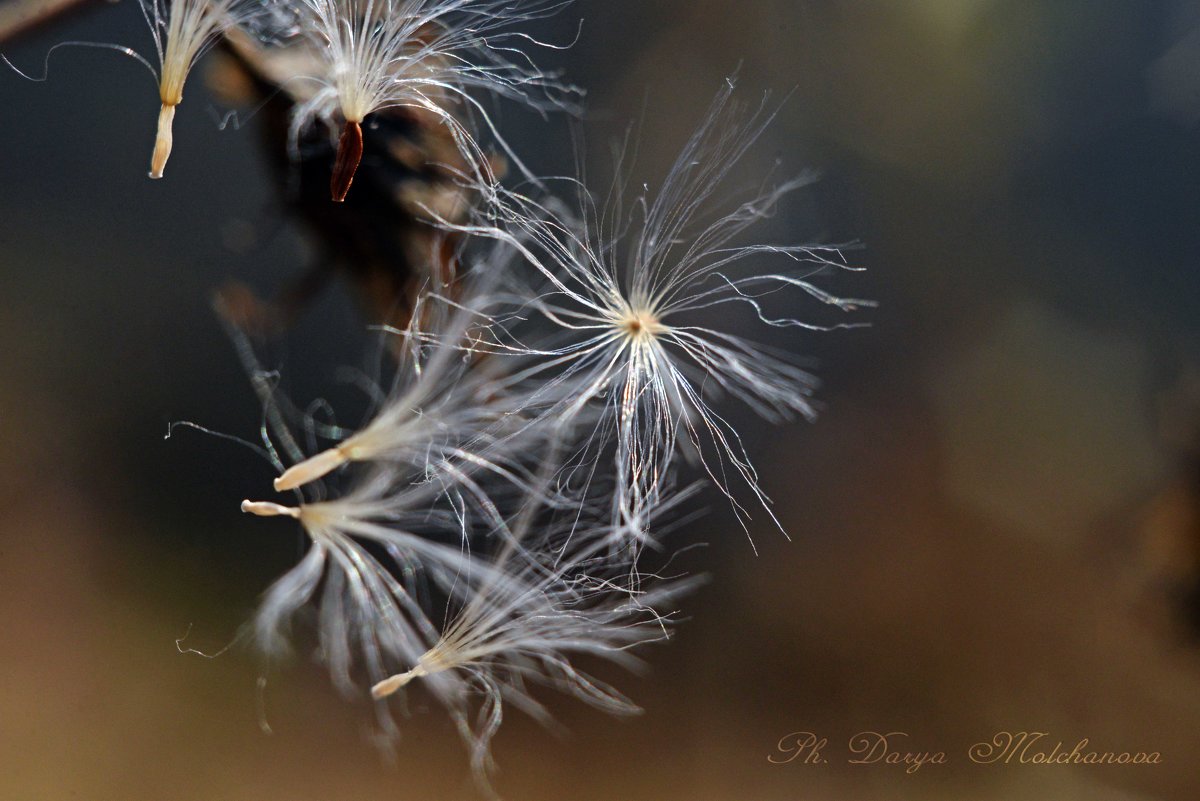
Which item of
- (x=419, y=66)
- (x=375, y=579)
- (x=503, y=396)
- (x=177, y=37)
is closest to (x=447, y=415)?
(x=503, y=396)

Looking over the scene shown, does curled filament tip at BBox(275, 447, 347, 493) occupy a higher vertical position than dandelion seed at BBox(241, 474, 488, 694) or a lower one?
higher

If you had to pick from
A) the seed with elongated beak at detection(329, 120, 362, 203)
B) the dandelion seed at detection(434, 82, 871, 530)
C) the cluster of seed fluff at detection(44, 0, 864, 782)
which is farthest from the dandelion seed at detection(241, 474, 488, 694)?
the seed with elongated beak at detection(329, 120, 362, 203)

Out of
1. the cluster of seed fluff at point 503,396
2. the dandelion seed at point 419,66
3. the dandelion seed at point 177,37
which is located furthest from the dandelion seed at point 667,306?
the dandelion seed at point 177,37

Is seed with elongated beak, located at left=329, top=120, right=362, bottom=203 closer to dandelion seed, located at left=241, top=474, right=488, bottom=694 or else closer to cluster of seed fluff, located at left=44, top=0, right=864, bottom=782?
cluster of seed fluff, located at left=44, top=0, right=864, bottom=782

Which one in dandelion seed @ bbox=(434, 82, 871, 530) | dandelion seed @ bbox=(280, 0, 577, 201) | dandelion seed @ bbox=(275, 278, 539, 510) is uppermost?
dandelion seed @ bbox=(280, 0, 577, 201)

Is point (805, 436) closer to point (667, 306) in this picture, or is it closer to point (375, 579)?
point (667, 306)
